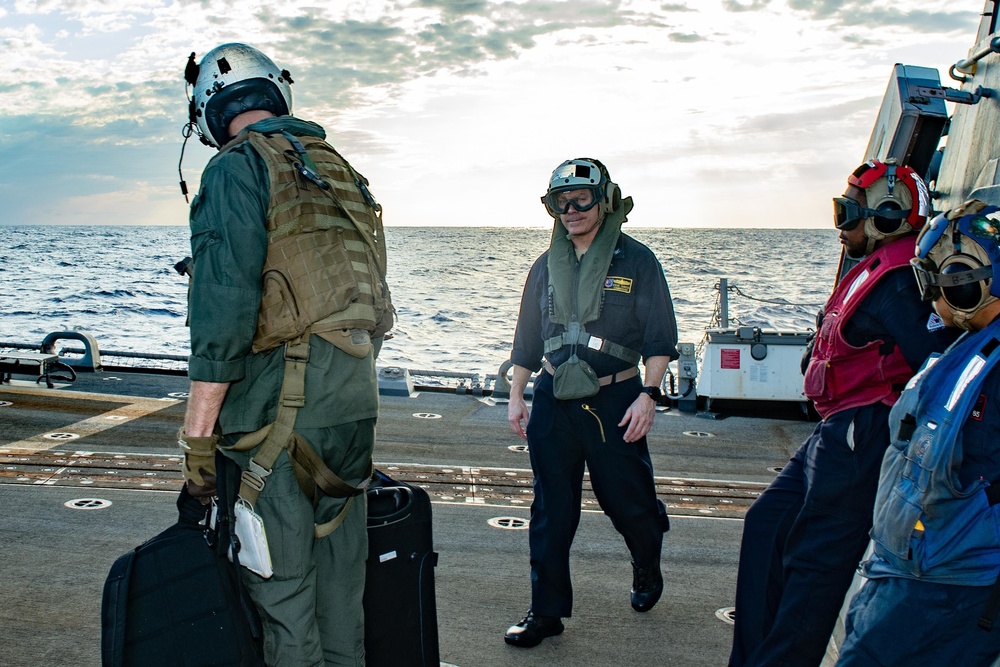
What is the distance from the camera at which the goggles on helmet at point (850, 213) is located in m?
3.42

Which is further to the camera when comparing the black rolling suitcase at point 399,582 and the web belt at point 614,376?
the web belt at point 614,376

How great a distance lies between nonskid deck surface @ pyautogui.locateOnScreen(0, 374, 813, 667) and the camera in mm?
4348

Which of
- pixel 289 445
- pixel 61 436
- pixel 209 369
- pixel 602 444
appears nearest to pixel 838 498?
pixel 602 444

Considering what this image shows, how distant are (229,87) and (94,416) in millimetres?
7430

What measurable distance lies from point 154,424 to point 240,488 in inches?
270

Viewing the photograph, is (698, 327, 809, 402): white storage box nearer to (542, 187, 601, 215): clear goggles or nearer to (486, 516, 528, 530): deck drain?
(486, 516, 528, 530): deck drain

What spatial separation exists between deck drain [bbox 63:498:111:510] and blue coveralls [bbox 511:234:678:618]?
11.7 feet

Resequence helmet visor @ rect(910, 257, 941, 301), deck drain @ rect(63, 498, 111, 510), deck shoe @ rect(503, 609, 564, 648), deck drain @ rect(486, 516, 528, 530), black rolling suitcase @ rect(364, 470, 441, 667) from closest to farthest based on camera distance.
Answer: helmet visor @ rect(910, 257, 941, 301), black rolling suitcase @ rect(364, 470, 441, 667), deck shoe @ rect(503, 609, 564, 648), deck drain @ rect(486, 516, 528, 530), deck drain @ rect(63, 498, 111, 510)

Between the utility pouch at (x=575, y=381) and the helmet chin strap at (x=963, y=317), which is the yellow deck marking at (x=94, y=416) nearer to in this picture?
the utility pouch at (x=575, y=381)

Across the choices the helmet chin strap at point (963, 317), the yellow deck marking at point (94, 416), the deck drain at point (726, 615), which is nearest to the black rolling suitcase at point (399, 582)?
the deck drain at point (726, 615)

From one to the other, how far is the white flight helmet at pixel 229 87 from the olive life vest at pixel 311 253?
17 cm

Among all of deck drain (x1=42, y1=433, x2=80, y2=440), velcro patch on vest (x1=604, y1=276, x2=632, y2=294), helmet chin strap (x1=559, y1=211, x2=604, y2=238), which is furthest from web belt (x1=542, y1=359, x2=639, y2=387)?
deck drain (x1=42, y1=433, x2=80, y2=440)

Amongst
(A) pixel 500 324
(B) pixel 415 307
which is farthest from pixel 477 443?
(B) pixel 415 307

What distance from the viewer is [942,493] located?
2402 millimetres
